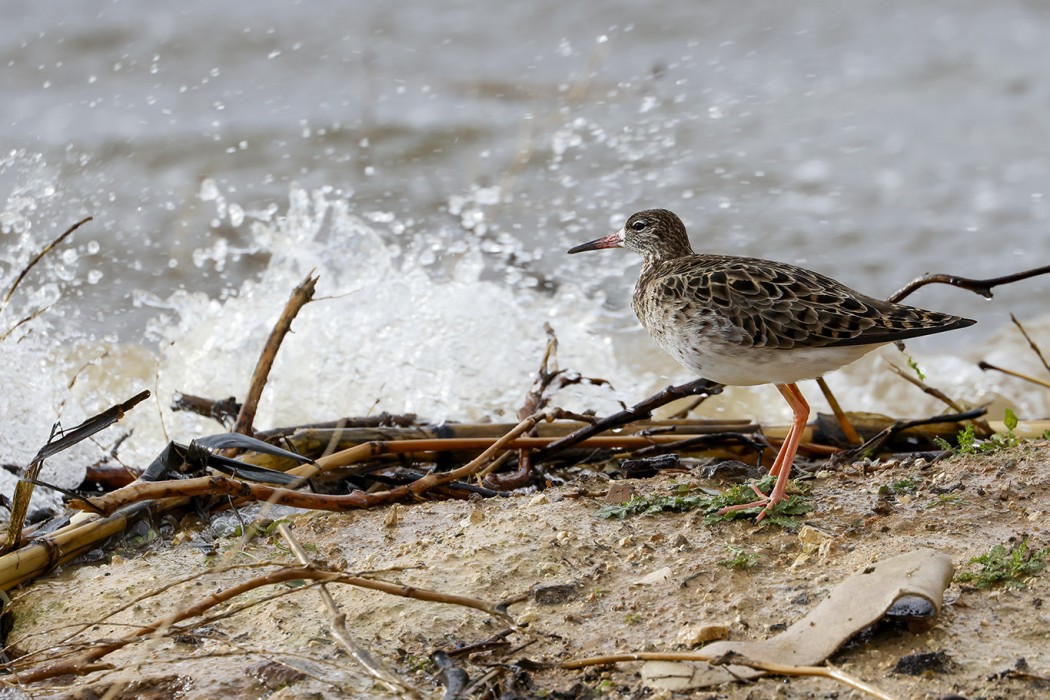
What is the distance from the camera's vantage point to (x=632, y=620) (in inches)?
123

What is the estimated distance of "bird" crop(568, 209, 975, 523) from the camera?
13.0 feet

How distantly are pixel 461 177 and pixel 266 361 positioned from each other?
6.15 metres

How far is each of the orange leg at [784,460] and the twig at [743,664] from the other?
0.95 metres

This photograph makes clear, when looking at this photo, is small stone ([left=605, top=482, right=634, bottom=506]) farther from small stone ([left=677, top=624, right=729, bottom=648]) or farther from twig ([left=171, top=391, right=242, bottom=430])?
twig ([left=171, top=391, right=242, bottom=430])

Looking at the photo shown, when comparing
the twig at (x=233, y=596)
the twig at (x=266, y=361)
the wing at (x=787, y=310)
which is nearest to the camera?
the twig at (x=233, y=596)

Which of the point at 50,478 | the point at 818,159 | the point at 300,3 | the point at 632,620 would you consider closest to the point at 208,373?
the point at 50,478

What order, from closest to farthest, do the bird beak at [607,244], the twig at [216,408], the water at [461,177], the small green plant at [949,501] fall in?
the small green plant at [949,501], the twig at [216,408], the bird beak at [607,244], the water at [461,177]

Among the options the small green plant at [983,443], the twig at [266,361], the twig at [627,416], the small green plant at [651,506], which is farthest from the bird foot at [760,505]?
the twig at [266,361]

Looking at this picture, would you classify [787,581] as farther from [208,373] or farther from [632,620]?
[208,373]

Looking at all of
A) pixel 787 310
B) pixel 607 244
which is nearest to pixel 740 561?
pixel 787 310

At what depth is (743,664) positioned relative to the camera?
2.78 meters

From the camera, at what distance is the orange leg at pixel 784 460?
3.74m

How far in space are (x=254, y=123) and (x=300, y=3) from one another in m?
2.87

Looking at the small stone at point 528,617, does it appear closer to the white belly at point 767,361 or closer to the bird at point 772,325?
the bird at point 772,325
